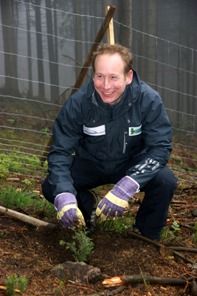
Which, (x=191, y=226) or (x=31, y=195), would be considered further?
(x=31, y=195)

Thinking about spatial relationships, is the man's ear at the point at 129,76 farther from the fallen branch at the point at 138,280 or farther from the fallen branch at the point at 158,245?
the fallen branch at the point at 138,280

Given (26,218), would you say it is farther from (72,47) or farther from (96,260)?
(72,47)

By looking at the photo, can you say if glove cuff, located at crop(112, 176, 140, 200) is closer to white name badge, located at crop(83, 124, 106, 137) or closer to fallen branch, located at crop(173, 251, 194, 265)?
white name badge, located at crop(83, 124, 106, 137)

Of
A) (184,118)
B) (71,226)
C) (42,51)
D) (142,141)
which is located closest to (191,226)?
(142,141)

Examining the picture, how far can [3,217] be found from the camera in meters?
3.11

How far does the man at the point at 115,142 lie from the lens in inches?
102

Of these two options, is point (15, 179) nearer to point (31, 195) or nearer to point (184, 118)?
point (31, 195)

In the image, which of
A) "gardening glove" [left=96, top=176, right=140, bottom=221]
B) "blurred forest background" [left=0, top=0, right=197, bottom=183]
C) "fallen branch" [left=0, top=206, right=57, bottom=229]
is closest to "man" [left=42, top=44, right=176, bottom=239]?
"gardening glove" [left=96, top=176, right=140, bottom=221]

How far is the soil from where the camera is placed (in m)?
2.30

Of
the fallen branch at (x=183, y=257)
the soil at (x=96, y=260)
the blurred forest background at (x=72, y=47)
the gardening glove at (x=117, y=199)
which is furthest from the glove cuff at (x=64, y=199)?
the blurred forest background at (x=72, y=47)

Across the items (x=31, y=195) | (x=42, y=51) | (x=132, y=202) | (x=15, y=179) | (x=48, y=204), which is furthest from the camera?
(x=42, y=51)

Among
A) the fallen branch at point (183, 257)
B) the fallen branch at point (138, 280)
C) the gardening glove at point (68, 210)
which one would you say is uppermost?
the gardening glove at point (68, 210)

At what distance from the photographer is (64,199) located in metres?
2.58

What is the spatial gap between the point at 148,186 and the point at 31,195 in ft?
3.90
